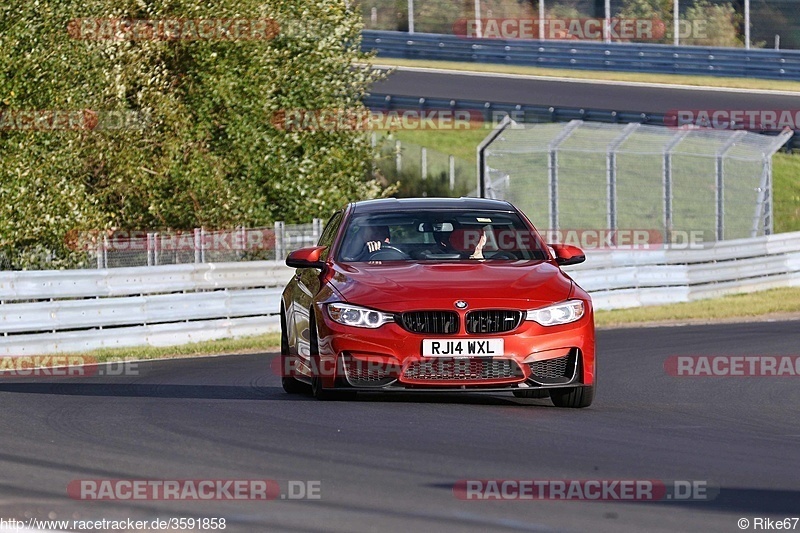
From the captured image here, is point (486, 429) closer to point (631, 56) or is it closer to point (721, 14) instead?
point (631, 56)

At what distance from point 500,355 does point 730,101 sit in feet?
96.4

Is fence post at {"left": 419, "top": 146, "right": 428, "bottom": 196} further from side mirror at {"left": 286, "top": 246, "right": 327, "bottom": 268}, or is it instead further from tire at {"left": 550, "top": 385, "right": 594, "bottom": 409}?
tire at {"left": 550, "top": 385, "right": 594, "bottom": 409}

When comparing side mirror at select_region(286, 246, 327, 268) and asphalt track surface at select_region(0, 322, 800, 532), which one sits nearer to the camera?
asphalt track surface at select_region(0, 322, 800, 532)

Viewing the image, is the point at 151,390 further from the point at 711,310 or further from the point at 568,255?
the point at 711,310

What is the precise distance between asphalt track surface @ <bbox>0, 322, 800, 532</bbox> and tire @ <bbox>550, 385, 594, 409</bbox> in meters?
0.09

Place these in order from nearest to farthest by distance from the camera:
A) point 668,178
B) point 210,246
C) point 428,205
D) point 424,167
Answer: point 428,205 < point 210,246 < point 668,178 < point 424,167

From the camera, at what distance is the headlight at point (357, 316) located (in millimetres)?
9938

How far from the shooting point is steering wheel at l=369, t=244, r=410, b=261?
36.2ft

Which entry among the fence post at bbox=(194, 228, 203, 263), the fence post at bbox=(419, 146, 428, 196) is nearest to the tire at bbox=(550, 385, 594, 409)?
the fence post at bbox=(194, 228, 203, 263)

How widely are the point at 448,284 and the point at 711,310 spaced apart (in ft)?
49.5

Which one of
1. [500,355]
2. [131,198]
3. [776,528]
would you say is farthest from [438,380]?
[131,198]

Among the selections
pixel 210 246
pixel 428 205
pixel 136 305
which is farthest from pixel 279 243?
pixel 428 205

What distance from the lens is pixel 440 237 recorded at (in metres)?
11.2

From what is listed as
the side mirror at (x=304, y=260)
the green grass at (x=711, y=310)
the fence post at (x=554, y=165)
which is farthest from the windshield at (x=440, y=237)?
the fence post at (x=554, y=165)
